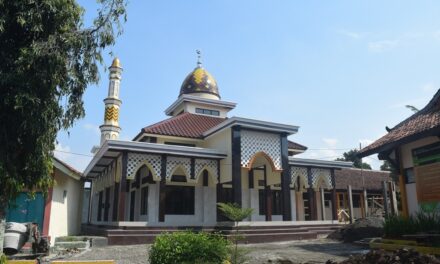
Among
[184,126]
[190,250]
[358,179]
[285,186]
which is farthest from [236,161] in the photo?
[358,179]

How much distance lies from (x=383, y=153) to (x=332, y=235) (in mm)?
6802

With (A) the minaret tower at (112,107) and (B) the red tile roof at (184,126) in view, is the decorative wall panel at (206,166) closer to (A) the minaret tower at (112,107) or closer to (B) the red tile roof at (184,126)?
(B) the red tile roof at (184,126)

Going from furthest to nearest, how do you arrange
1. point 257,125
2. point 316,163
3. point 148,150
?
point 316,163, point 257,125, point 148,150

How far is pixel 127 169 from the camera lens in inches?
651

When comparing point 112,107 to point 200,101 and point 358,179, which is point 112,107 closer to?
point 200,101

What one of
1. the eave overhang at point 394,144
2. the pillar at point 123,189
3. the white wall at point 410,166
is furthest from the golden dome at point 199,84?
the white wall at point 410,166

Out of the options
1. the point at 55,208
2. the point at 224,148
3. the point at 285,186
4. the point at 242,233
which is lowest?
the point at 242,233

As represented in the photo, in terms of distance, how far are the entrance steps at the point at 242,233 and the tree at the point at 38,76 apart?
8.22 m

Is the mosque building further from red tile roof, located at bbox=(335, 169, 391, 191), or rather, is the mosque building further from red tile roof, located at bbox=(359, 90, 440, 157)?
red tile roof, located at bbox=(359, 90, 440, 157)

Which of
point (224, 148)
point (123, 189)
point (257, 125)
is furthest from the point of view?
point (224, 148)

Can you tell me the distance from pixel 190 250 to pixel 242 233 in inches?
362

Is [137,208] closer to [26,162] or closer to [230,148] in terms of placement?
[230,148]

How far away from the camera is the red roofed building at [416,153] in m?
9.91

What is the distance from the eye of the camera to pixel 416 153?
10.7 metres
